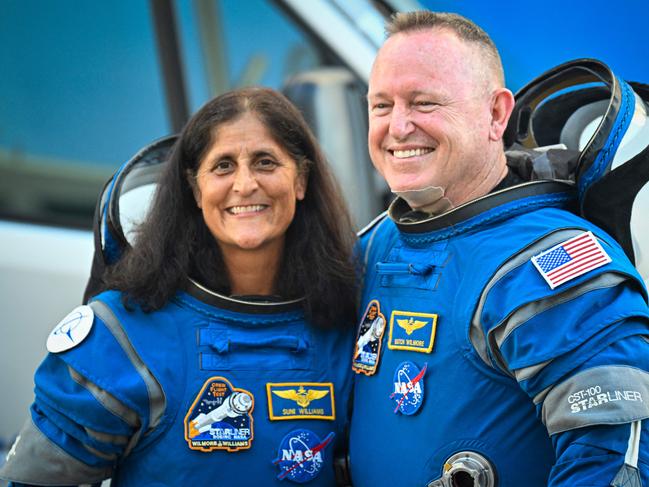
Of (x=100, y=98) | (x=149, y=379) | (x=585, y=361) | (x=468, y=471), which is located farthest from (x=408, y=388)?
(x=100, y=98)

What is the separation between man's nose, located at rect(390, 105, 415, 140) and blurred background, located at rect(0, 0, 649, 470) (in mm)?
1262

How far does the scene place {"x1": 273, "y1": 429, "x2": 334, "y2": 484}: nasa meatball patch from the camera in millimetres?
2439

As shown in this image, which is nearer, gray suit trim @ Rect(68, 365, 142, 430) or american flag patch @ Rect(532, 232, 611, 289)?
american flag patch @ Rect(532, 232, 611, 289)

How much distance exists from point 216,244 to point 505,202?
79cm

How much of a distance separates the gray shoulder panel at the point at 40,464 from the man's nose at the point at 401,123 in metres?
A: 1.04

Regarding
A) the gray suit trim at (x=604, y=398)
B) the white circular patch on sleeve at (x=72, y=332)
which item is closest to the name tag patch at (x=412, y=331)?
the gray suit trim at (x=604, y=398)

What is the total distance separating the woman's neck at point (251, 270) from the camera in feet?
8.77

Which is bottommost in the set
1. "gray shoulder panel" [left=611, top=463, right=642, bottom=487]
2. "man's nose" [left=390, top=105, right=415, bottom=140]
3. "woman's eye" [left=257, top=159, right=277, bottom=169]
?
"gray shoulder panel" [left=611, top=463, right=642, bottom=487]

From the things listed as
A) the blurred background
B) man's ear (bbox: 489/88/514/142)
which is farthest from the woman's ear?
the blurred background

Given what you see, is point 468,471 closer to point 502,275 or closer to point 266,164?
point 502,275

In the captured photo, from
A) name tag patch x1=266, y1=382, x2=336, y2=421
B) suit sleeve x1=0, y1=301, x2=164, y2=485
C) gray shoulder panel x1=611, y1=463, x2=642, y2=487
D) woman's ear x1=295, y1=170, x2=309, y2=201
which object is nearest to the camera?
gray shoulder panel x1=611, y1=463, x2=642, y2=487

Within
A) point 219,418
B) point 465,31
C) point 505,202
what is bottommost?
point 219,418

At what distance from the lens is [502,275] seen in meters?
2.14

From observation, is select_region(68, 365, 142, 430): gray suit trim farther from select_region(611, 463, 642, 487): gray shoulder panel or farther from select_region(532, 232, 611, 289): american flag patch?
select_region(611, 463, 642, 487): gray shoulder panel
